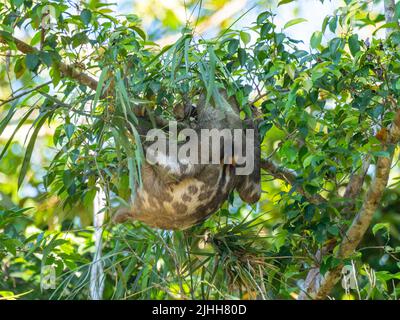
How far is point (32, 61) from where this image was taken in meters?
3.62

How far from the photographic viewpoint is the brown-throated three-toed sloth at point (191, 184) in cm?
362

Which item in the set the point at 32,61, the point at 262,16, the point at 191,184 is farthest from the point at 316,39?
the point at 32,61

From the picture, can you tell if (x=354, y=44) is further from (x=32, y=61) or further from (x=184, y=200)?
(x=32, y=61)

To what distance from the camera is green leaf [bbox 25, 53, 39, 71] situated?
361 cm

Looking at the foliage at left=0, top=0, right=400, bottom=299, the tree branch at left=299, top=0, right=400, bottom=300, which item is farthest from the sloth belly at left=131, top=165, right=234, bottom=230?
the tree branch at left=299, top=0, right=400, bottom=300

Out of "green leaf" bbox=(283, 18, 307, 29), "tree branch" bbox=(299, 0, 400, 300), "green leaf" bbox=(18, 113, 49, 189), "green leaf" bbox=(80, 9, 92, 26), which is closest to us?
"green leaf" bbox=(18, 113, 49, 189)

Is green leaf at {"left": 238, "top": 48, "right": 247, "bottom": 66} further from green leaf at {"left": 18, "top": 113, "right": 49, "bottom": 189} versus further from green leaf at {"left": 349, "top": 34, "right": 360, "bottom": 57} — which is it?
green leaf at {"left": 18, "top": 113, "right": 49, "bottom": 189}

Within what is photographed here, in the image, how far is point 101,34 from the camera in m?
3.94

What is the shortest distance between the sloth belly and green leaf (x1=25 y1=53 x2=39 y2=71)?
28.5 inches

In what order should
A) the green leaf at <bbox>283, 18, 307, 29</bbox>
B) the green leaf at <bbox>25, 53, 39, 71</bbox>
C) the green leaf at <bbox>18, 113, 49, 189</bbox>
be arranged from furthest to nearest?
the green leaf at <bbox>283, 18, 307, 29</bbox>, the green leaf at <bbox>25, 53, 39, 71</bbox>, the green leaf at <bbox>18, 113, 49, 189</bbox>

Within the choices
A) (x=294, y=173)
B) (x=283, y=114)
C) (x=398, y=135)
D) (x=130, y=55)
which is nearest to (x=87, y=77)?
(x=130, y=55)

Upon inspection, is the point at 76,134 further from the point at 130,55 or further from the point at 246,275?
the point at 246,275
